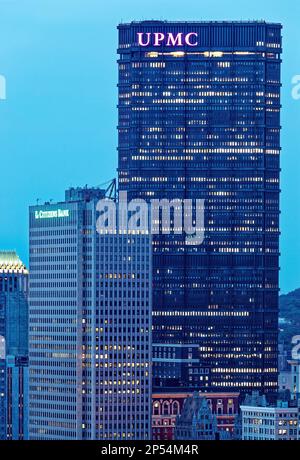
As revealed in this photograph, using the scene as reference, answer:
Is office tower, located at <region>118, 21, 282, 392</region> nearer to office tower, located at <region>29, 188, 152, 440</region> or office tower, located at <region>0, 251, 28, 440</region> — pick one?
office tower, located at <region>0, 251, 28, 440</region>

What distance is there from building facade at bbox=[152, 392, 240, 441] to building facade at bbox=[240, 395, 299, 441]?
552mm

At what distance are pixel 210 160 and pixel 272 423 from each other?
3157 cm

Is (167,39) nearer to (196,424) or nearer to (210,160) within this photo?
(210,160)

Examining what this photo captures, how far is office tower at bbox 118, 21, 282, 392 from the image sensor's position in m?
64.3

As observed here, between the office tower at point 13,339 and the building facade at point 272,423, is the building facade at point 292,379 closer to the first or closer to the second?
the building facade at point 272,423

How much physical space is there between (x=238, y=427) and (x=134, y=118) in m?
28.0

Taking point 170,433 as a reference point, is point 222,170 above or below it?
above

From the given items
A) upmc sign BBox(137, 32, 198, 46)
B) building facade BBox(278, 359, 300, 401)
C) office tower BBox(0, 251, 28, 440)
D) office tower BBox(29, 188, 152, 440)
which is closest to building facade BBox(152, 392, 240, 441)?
office tower BBox(29, 188, 152, 440)

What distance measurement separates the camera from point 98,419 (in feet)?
140

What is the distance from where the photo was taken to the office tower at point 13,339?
45.2 meters

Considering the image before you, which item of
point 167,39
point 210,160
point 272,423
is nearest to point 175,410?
point 272,423
